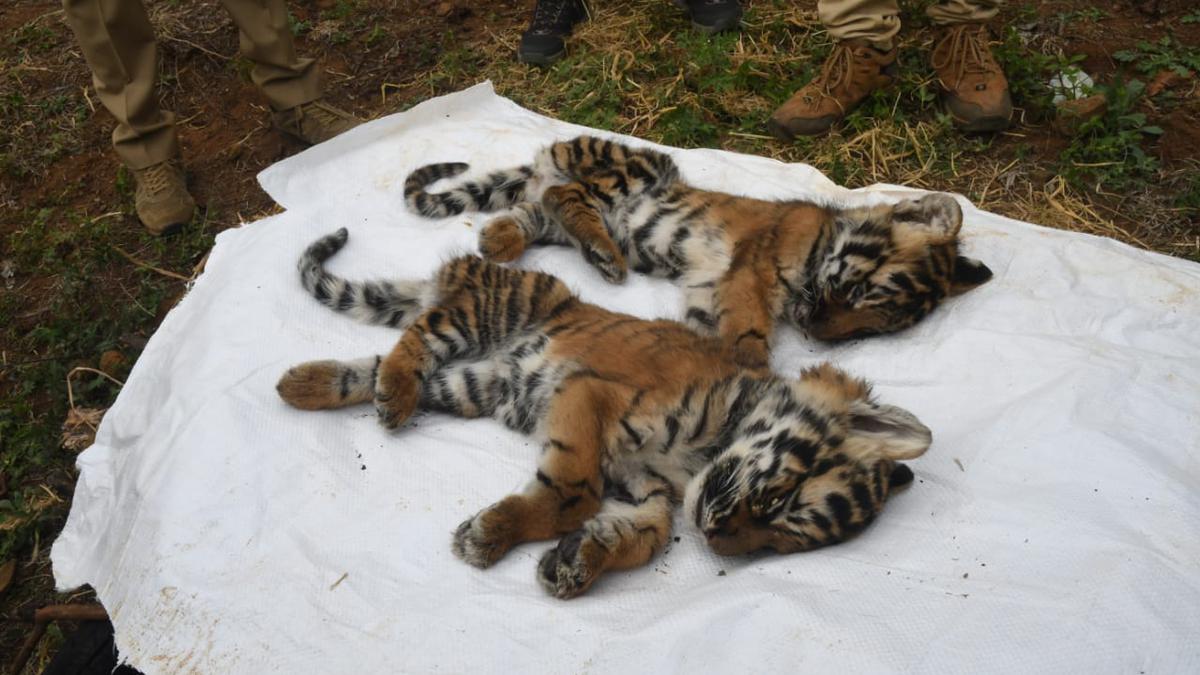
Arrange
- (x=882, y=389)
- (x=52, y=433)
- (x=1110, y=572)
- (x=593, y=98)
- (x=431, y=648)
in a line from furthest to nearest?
(x=593, y=98) → (x=52, y=433) → (x=882, y=389) → (x=431, y=648) → (x=1110, y=572)

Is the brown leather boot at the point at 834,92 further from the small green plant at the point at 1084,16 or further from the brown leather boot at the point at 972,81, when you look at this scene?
the small green plant at the point at 1084,16

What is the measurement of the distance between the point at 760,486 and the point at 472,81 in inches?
149

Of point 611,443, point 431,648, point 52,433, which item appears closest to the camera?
point 431,648

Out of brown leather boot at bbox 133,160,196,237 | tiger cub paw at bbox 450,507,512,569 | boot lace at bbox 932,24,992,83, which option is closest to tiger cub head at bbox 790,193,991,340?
boot lace at bbox 932,24,992,83

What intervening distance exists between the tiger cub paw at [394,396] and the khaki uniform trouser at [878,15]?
290cm

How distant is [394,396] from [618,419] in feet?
2.69

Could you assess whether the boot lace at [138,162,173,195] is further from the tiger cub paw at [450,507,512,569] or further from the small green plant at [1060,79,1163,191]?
the small green plant at [1060,79,1163,191]

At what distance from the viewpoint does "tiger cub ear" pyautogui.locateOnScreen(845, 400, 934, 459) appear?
7.80 ft

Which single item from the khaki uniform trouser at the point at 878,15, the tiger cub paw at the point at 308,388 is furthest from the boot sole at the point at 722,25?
the tiger cub paw at the point at 308,388

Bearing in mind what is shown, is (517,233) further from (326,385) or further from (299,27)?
(299,27)

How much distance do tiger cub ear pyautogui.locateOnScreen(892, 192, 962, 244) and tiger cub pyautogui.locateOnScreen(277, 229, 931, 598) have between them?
2.79 feet

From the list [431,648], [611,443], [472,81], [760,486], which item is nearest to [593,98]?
[472,81]

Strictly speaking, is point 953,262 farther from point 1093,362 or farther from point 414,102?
point 414,102

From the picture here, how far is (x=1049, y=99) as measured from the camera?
4.27 meters
